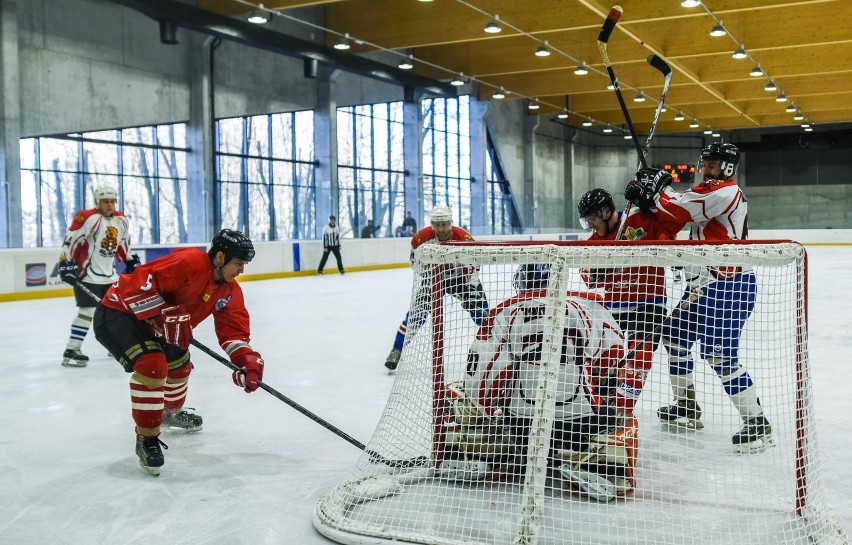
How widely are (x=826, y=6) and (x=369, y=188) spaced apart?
9.68m

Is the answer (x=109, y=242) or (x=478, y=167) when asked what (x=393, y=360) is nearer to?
(x=109, y=242)

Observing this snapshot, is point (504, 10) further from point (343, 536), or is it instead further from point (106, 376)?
point (343, 536)

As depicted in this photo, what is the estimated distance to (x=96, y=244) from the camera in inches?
224

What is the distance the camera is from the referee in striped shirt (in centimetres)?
1450

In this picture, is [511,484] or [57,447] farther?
[57,447]

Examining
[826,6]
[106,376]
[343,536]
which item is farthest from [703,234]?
[826,6]

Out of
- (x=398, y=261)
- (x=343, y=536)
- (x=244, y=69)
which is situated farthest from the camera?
(x=398, y=261)

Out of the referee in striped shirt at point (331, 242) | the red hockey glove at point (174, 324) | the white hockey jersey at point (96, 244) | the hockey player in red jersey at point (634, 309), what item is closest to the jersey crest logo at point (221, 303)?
the red hockey glove at point (174, 324)

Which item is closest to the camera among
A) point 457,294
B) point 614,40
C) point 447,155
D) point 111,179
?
point 457,294

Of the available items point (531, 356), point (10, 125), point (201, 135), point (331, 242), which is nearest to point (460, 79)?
point (331, 242)

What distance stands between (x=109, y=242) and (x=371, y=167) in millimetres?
13651

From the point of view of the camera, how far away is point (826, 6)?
501 inches

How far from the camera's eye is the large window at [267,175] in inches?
620

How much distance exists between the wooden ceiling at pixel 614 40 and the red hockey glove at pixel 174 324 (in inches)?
347
